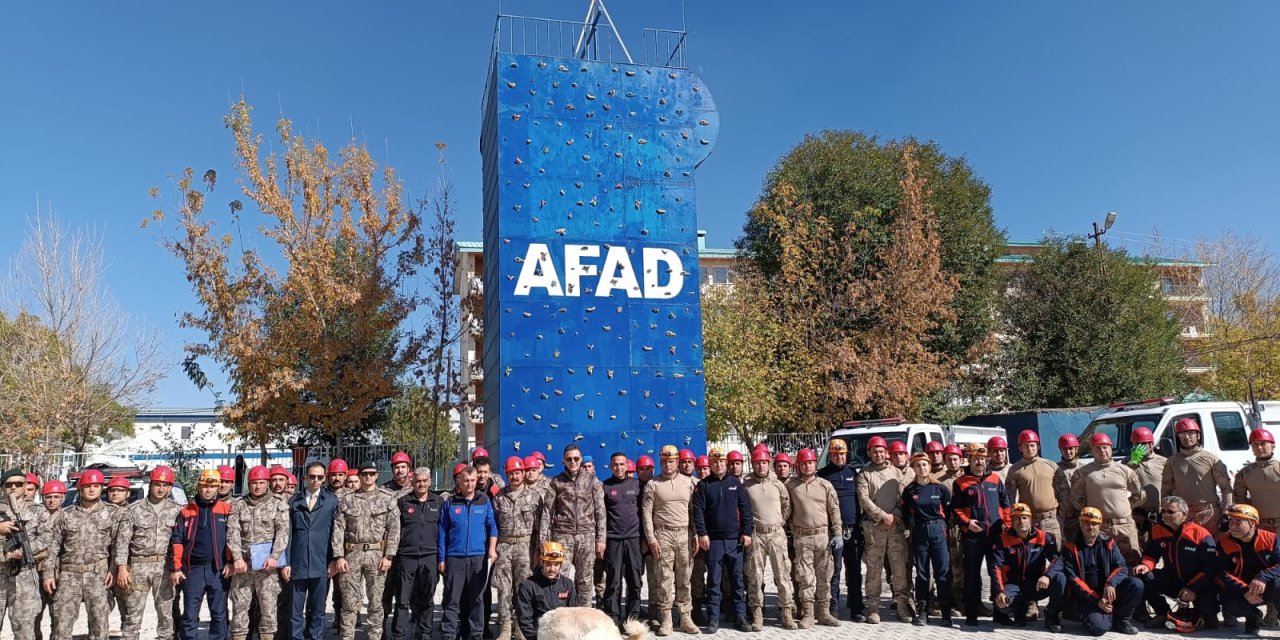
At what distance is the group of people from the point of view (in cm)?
801

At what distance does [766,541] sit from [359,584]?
408 cm

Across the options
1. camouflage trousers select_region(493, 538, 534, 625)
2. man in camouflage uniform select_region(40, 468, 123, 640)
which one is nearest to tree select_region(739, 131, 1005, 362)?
camouflage trousers select_region(493, 538, 534, 625)

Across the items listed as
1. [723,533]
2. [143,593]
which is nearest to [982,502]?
[723,533]

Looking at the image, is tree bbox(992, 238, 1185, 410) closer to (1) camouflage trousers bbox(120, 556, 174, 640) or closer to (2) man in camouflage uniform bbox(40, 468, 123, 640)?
(1) camouflage trousers bbox(120, 556, 174, 640)

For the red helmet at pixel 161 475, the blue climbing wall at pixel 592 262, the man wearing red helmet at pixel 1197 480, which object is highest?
the blue climbing wall at pixel 592 262

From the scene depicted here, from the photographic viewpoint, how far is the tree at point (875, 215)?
82.0 feet

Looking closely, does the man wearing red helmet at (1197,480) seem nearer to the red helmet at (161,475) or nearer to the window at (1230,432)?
the window at (1230,432)

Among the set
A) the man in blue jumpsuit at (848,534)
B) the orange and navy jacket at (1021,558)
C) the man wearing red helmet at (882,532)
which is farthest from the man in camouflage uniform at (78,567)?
the orange and navy jacket at (1021,558)

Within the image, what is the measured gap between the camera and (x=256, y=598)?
807 centimetres

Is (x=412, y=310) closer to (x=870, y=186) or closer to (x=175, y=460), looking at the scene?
(x=175, y=460)

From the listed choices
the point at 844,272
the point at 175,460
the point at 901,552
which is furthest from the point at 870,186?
the point at 175,460

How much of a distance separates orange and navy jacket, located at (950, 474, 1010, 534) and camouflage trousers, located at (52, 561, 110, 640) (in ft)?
27.5

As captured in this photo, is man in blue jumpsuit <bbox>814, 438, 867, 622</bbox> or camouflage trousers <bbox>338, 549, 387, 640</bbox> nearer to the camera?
camouflage trousers <bbox>338, 549, 387, 640</bbox>

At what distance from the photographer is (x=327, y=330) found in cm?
2038
